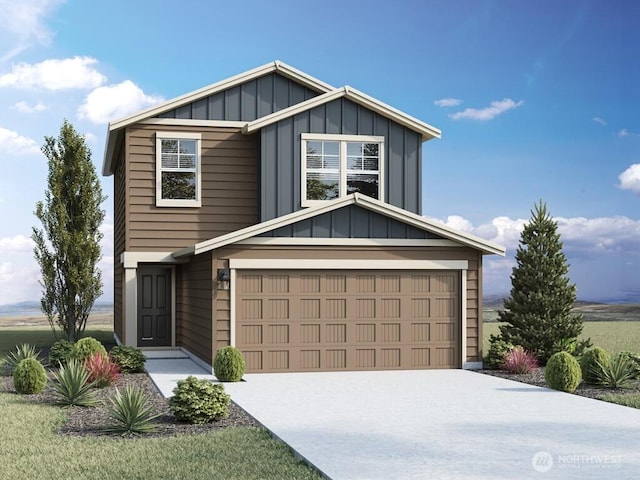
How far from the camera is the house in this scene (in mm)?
17172

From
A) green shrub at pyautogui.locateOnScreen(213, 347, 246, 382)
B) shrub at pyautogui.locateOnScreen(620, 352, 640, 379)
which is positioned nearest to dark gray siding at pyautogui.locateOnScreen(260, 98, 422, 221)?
green shrub at pyautogui.locateOnScreen(213, 347, 246, 382)

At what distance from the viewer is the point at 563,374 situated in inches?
575

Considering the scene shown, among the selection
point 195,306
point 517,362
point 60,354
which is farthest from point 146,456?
point 195,306

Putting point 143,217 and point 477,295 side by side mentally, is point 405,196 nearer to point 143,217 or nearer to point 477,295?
point 477,295

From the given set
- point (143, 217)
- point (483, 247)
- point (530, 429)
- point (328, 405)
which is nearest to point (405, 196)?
point (483, 247)

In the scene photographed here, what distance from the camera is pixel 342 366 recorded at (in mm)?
17500

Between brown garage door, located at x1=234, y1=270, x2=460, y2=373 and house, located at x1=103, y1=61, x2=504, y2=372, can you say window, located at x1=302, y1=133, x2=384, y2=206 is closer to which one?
house, located at x1=103, y1=61, x2=504, y2=372

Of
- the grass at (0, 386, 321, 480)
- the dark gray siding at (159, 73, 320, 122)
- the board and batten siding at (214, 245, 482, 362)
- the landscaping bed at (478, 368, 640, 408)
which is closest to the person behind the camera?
the grass at (0, 386, 321, 480)

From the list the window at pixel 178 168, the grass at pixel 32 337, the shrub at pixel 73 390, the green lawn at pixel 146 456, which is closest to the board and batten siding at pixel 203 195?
the window at pixel 178 168

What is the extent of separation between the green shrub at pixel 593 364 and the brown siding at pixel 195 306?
24.5ft

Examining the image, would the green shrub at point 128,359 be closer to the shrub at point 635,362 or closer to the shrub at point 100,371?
the shrub at point 100,371

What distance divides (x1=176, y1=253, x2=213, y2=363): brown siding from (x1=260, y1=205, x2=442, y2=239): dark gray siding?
195cm

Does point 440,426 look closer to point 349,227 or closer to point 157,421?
point 157,421

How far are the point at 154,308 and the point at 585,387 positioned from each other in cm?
1169
